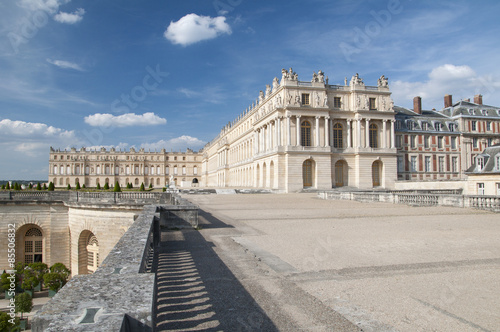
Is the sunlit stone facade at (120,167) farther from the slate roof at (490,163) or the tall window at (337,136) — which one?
the slate roof at (490,163)

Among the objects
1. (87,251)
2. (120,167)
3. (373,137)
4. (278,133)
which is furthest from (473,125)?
(120,167)

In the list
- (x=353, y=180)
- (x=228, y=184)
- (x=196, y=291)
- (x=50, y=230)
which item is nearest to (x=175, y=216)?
(x=196, y=291)

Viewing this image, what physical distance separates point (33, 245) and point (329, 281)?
2446 centimetres

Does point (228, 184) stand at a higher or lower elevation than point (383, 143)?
lower

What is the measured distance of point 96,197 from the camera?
21547mm

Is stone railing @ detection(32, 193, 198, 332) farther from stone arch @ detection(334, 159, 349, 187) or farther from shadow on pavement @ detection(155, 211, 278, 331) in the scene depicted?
stone arch @ detection(334, 159, 349, 187)

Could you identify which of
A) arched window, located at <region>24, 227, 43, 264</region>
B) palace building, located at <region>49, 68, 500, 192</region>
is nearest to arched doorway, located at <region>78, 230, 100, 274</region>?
arched window, located at <region>24, 227, 43, 264</region>

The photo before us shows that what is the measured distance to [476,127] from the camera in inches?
2111

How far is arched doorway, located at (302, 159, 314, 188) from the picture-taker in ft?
148

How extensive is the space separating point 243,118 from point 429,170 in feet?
111

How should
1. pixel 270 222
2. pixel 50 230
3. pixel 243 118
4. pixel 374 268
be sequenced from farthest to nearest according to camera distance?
pixel 243 118, pixel 50 230, pixel 270 222, pixel 374 268

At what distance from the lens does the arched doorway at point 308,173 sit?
148ft

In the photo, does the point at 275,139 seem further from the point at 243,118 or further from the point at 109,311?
the point at 109,311

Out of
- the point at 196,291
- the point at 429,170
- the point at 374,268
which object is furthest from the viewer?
the point at 429,170
